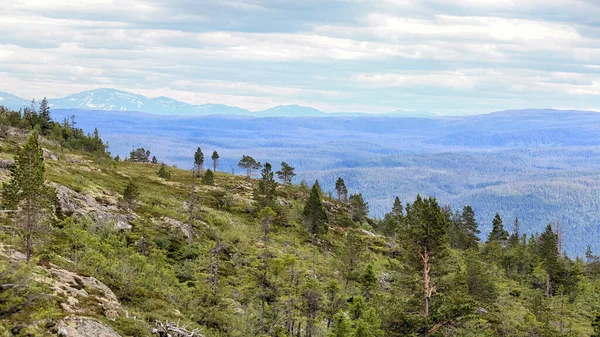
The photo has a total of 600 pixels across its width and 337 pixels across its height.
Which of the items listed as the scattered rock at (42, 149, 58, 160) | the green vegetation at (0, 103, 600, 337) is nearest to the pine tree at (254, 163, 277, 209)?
the green vegetation at (0, 103, 600, 337)

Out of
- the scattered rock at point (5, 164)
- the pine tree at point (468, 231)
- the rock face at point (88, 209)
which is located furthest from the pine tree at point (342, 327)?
the pine tree at point (468, 231)

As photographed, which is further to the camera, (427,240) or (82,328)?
(427,240)

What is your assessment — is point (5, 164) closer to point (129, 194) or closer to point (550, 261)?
point (129, 194)

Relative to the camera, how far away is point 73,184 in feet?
238

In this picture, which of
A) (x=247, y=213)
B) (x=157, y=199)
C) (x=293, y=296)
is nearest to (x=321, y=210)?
(x=247, y=213)

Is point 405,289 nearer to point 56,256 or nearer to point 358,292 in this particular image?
point 56,256

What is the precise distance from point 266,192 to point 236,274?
54.5 metres

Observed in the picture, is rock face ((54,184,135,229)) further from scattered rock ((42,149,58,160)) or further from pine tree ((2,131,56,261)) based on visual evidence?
scattered rock ((42,149,58,160))

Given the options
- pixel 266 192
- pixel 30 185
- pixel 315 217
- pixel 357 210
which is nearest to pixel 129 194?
pixel 30 185

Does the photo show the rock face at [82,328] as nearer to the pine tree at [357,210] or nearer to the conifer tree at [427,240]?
the conifer tree at [427,240]

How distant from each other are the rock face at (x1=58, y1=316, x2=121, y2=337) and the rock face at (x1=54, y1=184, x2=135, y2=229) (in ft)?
123

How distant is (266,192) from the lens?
117 metres

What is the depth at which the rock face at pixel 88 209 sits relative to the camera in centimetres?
6069

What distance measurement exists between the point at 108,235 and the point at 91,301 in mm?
28397
